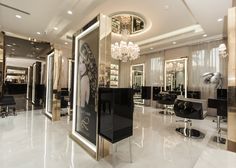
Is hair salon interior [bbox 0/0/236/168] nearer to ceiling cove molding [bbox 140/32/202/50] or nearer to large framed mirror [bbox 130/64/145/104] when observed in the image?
ceiling cove molding [bbox 140/32/202/50]

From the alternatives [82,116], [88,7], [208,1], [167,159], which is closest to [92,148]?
[82,116]

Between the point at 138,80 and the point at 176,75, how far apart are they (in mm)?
2758

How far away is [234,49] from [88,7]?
3683 mm

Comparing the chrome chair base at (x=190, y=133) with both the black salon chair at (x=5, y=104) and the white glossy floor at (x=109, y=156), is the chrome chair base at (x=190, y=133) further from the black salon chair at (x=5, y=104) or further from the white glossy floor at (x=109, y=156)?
the black salon chair at (x=5, y=104)

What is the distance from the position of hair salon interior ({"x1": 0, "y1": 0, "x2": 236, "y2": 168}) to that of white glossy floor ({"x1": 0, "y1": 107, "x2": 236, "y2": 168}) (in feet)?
0.06

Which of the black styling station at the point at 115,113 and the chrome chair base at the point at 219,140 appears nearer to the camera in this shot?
the black styling station at the point at 115,113

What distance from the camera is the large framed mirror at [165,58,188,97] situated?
7.56m

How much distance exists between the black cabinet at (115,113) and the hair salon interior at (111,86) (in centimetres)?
2

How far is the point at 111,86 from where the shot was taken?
4.07m

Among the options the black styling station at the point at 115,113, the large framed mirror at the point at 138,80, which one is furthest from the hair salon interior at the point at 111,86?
the large framed mirror at the point at 138,80

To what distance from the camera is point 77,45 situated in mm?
3566

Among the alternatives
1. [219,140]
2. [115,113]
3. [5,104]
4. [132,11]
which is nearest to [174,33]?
[132,11]

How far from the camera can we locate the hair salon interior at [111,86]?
2482 millimetres

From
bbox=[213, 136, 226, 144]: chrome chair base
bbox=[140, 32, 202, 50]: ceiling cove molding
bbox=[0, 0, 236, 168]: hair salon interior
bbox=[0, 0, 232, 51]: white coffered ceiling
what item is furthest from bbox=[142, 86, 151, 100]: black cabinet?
bbox=[213, 136, 226, 144]: chrome chair base
